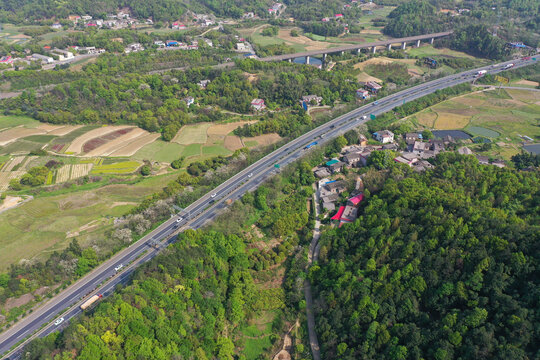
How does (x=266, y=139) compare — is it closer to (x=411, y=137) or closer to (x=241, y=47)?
(x=411, y=137)

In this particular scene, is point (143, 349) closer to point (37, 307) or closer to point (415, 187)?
point (37, 307)

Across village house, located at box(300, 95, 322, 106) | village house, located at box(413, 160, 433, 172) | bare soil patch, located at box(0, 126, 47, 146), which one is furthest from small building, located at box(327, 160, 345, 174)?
bare soil patch, located at box(0, 126, 47, 146)

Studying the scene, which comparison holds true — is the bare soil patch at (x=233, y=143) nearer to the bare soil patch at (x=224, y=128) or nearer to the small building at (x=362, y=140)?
the bare soil patch at (x=224, y=128)

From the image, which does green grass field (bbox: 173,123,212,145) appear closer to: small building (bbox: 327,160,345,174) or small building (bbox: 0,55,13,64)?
small building (bbox: 327,160,345,174)

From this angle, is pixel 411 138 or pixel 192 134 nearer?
pixel 411 138

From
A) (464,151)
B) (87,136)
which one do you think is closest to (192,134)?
(87,136)

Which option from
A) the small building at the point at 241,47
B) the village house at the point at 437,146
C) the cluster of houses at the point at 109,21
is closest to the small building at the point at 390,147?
the village house at the point at 437,146
